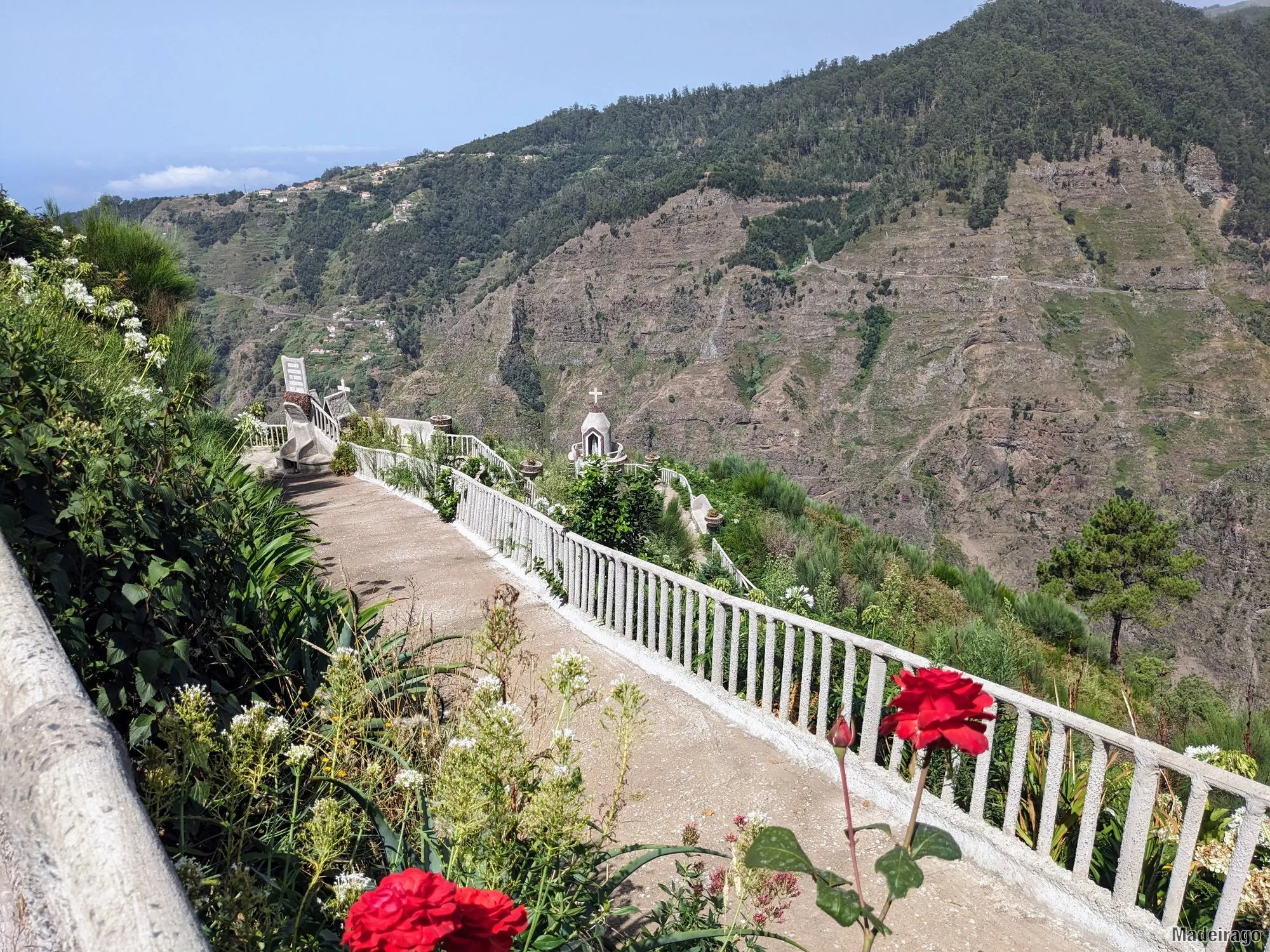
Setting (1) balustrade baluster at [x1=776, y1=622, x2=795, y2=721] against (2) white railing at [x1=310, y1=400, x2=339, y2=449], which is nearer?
(1) balustrade baluster at [x1=776, y1=622, x2=795, y2=721]

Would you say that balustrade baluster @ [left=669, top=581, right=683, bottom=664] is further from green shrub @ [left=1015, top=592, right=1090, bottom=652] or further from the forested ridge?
the forested ridge

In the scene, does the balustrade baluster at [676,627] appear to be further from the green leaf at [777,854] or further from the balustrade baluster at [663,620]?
the green leaf at [777,854]

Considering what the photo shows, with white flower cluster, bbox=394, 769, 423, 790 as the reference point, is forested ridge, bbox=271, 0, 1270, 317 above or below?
above

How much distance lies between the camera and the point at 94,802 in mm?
1145

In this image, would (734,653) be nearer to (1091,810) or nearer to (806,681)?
(806,681)

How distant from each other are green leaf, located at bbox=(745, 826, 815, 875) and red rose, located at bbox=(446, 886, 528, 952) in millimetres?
620

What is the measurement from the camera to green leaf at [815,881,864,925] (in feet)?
5.33

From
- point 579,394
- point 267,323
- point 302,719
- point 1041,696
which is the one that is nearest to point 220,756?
point 302,719

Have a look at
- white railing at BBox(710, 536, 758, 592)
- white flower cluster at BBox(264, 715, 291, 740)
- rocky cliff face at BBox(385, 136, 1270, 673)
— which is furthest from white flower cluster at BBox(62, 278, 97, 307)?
rocky cliff face at BBox(385, 136, 1270, 673)

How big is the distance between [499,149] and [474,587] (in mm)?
206804

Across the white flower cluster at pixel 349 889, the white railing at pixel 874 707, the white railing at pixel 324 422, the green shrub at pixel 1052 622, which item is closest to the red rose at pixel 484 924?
the white flower cluster at pixel 349 889

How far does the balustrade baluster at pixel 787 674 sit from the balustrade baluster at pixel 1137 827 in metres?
1.87

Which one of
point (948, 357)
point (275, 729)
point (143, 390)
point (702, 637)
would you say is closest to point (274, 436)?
point (702, 637)

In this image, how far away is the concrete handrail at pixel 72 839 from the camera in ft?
3.34
